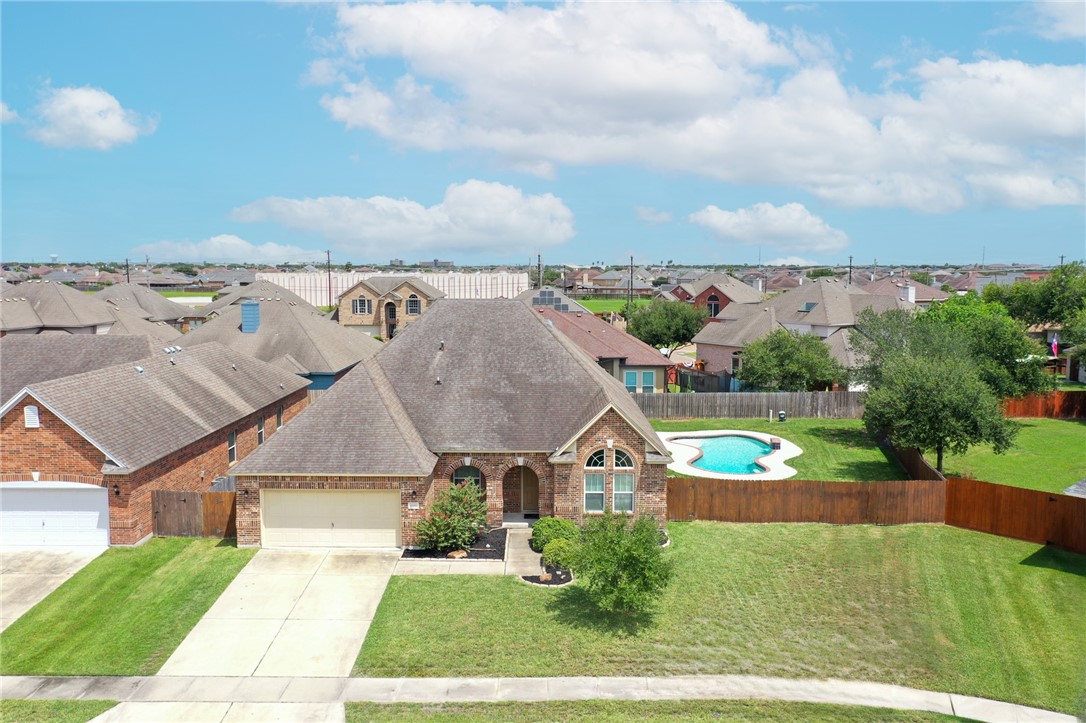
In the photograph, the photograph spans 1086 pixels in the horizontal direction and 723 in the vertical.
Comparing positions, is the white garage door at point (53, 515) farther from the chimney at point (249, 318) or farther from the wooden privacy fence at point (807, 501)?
the chimney at point (249, 318)

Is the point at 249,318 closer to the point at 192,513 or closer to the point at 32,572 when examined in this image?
the point at 192,513

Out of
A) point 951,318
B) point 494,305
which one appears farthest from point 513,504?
point 951,318

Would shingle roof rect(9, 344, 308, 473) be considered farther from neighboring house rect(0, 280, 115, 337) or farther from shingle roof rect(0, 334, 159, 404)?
neighboring house rect(0, 280, 115, 337)

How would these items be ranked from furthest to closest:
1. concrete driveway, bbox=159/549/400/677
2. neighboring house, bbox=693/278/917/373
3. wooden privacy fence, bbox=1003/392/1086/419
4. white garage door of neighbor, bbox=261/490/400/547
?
neighboring house, bbox=693/278/917/373
wooden privacy fence, bbox=1003/392/1086/419
white garage door of neighbor, bbox=261/490/400/547
concrete driveway, bbox=159/549/400/677

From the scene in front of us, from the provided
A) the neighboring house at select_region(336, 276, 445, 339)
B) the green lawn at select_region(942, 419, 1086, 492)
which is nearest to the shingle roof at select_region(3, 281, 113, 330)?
the neighboring house at select_region(336, 276, 445, 339)

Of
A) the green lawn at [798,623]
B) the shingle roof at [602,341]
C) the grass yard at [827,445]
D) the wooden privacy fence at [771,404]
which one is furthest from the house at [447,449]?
the wooden privacy fence at [771,404]

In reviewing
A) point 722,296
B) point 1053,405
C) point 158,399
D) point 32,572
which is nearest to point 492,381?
point 158,399
